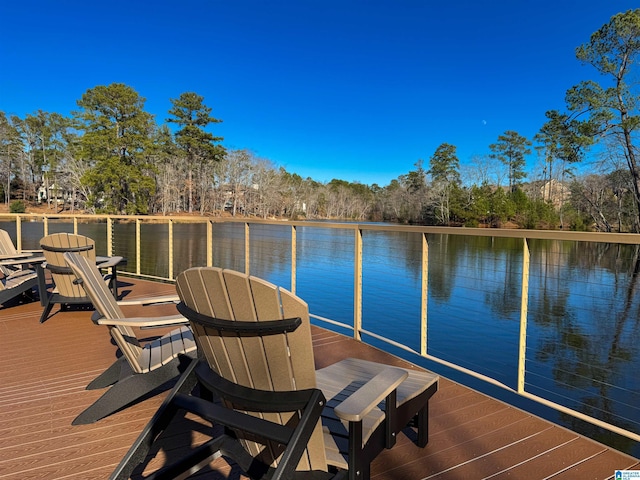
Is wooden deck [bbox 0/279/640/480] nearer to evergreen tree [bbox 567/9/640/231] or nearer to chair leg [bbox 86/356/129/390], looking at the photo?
chair leg [bbox 86/356/129/390]

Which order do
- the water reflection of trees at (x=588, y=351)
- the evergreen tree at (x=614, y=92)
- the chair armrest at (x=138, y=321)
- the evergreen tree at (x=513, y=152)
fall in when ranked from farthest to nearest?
the evergreen tree at (x=513, y=152)
the evergreen tree at (x=614, y=92)
the water reflection of trees at (x=588, y=351)
the chair armrest at (x=138, y=321)

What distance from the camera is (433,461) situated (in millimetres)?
1539

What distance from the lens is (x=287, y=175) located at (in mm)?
57031

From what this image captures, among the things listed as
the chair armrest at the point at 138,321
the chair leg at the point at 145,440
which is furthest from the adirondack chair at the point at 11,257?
the chair leg at the point at 145,440

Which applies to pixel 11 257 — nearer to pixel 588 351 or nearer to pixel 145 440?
pixel 145 440

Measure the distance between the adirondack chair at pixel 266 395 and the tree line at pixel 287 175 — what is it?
77.3 feet

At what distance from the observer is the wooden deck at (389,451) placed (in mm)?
1473

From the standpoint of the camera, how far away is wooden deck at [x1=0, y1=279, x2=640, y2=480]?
4.83ft

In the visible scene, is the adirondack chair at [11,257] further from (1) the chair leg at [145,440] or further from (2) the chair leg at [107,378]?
(1) the chair leg at [145,440]

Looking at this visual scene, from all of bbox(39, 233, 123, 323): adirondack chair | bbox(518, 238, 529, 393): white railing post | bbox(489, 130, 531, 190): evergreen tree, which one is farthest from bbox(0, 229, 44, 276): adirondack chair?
bbox(489, 130, 531, 190): evergreen tree

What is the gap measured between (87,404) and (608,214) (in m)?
31.0

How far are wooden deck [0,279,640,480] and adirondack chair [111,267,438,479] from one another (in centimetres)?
41

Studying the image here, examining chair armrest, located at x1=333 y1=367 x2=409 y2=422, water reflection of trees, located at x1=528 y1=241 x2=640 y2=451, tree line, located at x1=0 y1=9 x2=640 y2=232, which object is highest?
tree line, located at x1=0 y1=9 x2=640 y2=232

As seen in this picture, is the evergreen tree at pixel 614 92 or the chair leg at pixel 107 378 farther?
the evergreen tree at pixel 614 92
